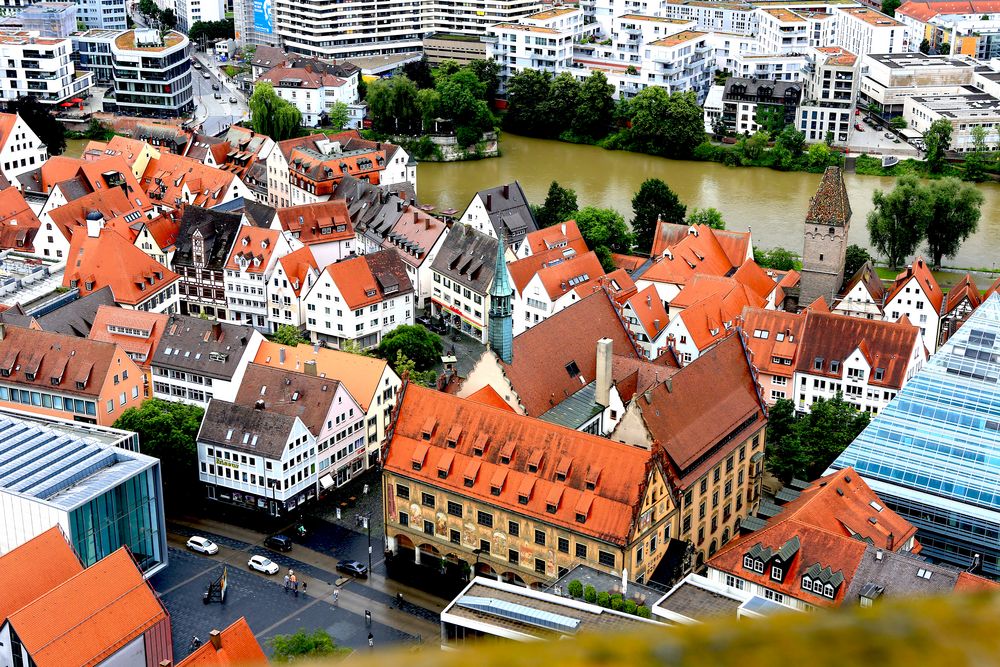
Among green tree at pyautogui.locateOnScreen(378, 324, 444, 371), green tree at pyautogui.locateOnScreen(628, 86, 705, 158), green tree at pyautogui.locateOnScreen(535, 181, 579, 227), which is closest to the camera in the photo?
green tree at pyautogui.locateOnScreen(378, 324, 444, 371)

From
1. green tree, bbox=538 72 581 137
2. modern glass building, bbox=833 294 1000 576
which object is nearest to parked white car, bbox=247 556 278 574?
modern glass building, bbox=833 294 1000 576

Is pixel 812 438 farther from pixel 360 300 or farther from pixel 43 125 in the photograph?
pixel 43 125

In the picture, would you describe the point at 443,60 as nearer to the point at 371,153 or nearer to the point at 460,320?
the point at 371,153

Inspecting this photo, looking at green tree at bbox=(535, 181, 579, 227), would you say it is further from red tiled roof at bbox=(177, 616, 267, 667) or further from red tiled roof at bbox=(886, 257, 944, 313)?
red tiled roof at bbox=(177, 616, 267, 667)

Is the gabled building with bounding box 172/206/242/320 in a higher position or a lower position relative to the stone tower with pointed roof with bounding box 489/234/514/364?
lower

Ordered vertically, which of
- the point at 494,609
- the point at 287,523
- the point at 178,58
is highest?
the point at 178,58

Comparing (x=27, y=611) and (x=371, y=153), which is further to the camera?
(x=371, y=153)

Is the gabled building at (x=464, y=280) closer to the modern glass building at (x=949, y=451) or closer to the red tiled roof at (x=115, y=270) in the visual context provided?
the red tiled roof at (x=115, y=270)

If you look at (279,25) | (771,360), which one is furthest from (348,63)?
(771,360)
